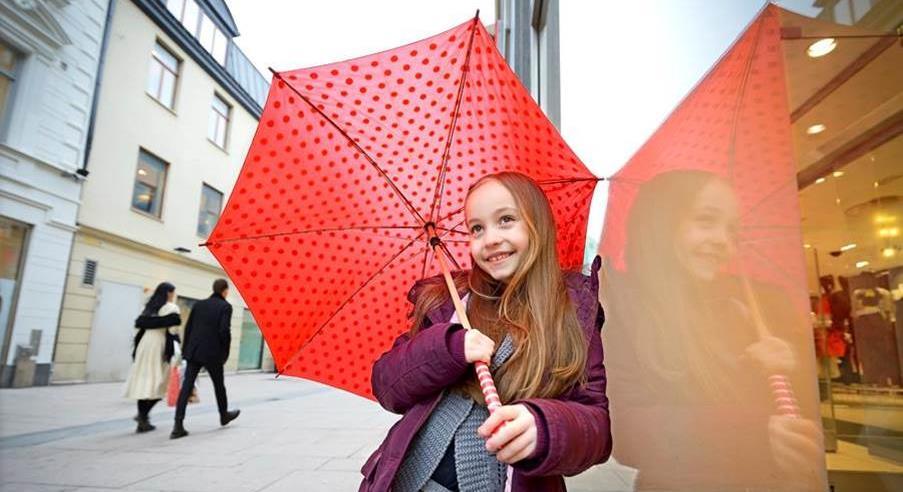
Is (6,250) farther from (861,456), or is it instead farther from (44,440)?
(861,456)

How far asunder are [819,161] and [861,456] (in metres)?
0.99

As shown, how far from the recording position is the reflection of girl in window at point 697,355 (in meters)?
1.23

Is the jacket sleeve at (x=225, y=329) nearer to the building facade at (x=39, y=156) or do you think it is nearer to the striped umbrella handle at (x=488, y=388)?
the striped umbrella handle at (x=488, y=388)

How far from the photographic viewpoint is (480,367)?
3.48 ft

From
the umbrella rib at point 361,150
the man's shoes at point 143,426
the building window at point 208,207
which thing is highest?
the building window at point 208,207

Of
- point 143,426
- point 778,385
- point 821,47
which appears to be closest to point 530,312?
point 778,385

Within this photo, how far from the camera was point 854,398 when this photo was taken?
5.41 feet

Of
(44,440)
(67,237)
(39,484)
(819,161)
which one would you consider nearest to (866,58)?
(819,161)

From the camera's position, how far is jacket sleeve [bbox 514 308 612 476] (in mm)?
913

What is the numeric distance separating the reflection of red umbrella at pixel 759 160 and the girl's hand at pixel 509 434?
75 cm

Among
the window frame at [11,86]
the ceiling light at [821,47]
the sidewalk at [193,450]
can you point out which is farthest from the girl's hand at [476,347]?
the window frame at [11,86]

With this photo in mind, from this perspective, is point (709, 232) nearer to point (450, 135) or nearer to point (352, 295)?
point (450, 135)

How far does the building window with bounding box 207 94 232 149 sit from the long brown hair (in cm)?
1315

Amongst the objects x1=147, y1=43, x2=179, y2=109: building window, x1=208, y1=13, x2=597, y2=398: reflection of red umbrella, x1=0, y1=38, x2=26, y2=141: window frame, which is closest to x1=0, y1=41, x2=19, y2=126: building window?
x1=0, y1=38, x2=26, y2=141: window frame
